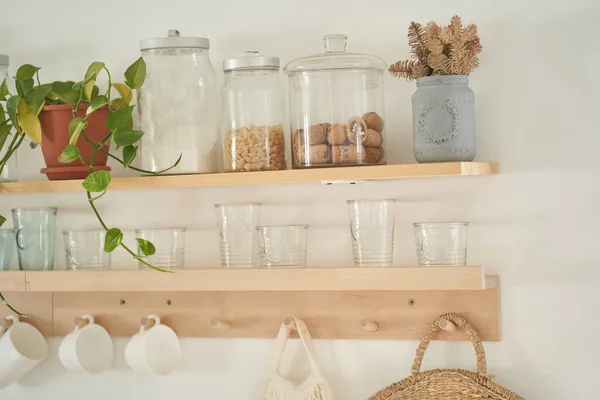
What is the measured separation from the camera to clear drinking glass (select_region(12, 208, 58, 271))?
187cm

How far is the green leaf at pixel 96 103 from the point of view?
168cm

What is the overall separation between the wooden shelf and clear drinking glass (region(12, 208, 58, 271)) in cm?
6

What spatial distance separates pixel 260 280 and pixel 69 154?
1.47 feet

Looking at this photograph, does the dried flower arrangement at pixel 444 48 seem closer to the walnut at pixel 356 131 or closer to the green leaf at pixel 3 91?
the walnut at pixel 356 131

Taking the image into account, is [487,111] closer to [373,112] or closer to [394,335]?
[373,112]

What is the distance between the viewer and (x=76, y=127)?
169 cm

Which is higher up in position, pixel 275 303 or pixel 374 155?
pixel 374 155

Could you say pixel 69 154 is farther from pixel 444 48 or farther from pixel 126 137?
pixel 444 48

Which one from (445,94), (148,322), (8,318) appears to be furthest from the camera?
(8,318)

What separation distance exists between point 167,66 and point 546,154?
2.52ft

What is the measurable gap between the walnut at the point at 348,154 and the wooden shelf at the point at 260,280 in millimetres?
202

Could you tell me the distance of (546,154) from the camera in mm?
1636

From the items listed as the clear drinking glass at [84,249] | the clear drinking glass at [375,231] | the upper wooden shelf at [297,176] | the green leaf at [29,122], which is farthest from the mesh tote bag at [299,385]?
the green leaf at [29,122]

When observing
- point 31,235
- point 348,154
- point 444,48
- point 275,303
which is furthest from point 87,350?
point 444,48
